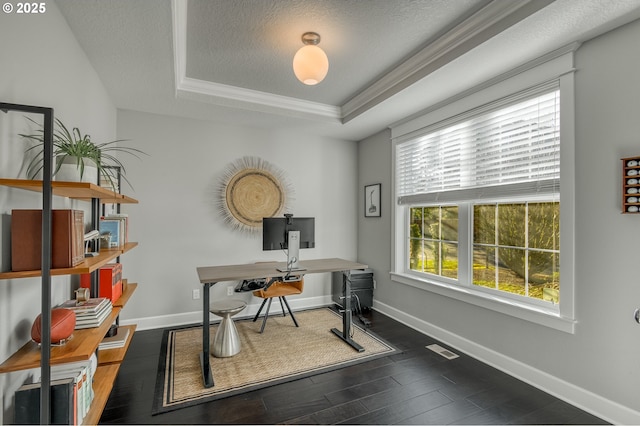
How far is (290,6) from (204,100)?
150cm

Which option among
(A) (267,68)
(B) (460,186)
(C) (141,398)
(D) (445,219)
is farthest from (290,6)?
(C) (141,398)

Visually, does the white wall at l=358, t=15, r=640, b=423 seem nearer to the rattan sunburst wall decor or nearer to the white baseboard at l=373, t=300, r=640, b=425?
the white baseboard at l=373, t=300, r=640, b=425

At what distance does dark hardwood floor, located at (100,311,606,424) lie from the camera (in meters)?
1.92

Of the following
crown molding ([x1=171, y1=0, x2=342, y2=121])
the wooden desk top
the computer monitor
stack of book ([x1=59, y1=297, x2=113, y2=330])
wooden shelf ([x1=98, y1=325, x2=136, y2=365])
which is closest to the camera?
stack of book ([x1=59, y1=297, x2=113, y2=330])

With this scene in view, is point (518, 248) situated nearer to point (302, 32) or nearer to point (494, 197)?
point (494, 197)

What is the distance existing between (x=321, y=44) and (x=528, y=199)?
6.77ft

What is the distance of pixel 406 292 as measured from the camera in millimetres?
3559

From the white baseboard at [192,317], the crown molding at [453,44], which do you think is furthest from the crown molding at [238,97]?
the white baseboard at [192,317]

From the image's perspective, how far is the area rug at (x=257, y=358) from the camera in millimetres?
2213

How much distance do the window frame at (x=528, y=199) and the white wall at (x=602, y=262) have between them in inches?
1.7

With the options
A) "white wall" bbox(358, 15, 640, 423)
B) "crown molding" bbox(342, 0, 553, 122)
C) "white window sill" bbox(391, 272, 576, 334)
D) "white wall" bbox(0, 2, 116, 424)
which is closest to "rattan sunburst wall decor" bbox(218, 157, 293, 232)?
"crown molding" bbox(342, 0, 553, 122)

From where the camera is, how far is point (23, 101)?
141 cm

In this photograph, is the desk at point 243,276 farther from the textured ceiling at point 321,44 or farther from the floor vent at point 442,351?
the textured ceiling at point 321,44

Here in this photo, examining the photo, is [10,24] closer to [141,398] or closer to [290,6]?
[290,6]
